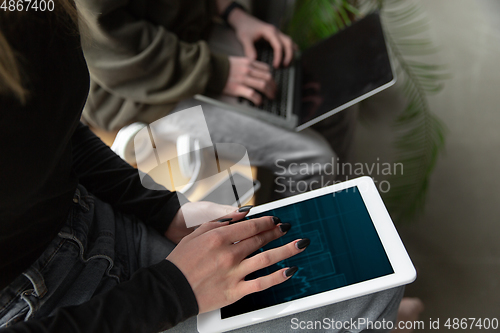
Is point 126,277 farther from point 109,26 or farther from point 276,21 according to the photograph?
point 276,21

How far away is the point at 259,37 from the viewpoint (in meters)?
1.09

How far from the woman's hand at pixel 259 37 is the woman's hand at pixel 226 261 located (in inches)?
24.7

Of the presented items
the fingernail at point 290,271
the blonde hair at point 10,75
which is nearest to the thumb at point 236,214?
the fingernail at point 290,271

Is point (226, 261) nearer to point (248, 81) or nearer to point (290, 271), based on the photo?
point (290, 271)

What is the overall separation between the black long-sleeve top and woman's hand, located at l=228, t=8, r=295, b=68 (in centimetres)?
59

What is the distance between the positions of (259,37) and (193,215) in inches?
25.0

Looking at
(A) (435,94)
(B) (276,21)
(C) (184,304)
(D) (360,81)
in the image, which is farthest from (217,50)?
(A) (435,94)

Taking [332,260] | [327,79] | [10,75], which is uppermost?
[10,75]

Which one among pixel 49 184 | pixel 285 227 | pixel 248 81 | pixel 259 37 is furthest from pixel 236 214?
pixel 259 37

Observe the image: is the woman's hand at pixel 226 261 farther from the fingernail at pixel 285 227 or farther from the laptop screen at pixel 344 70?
the laptop screen at pixel 344 70

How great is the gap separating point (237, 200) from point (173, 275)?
0.84 feet

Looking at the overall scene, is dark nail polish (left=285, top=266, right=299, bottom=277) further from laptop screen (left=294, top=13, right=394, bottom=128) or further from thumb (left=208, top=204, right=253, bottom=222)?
laptop screen (left=294, top=13, right=394, bottom=128)

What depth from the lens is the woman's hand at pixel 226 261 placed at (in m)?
0.52

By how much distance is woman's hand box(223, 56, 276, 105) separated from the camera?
3.15 ft
